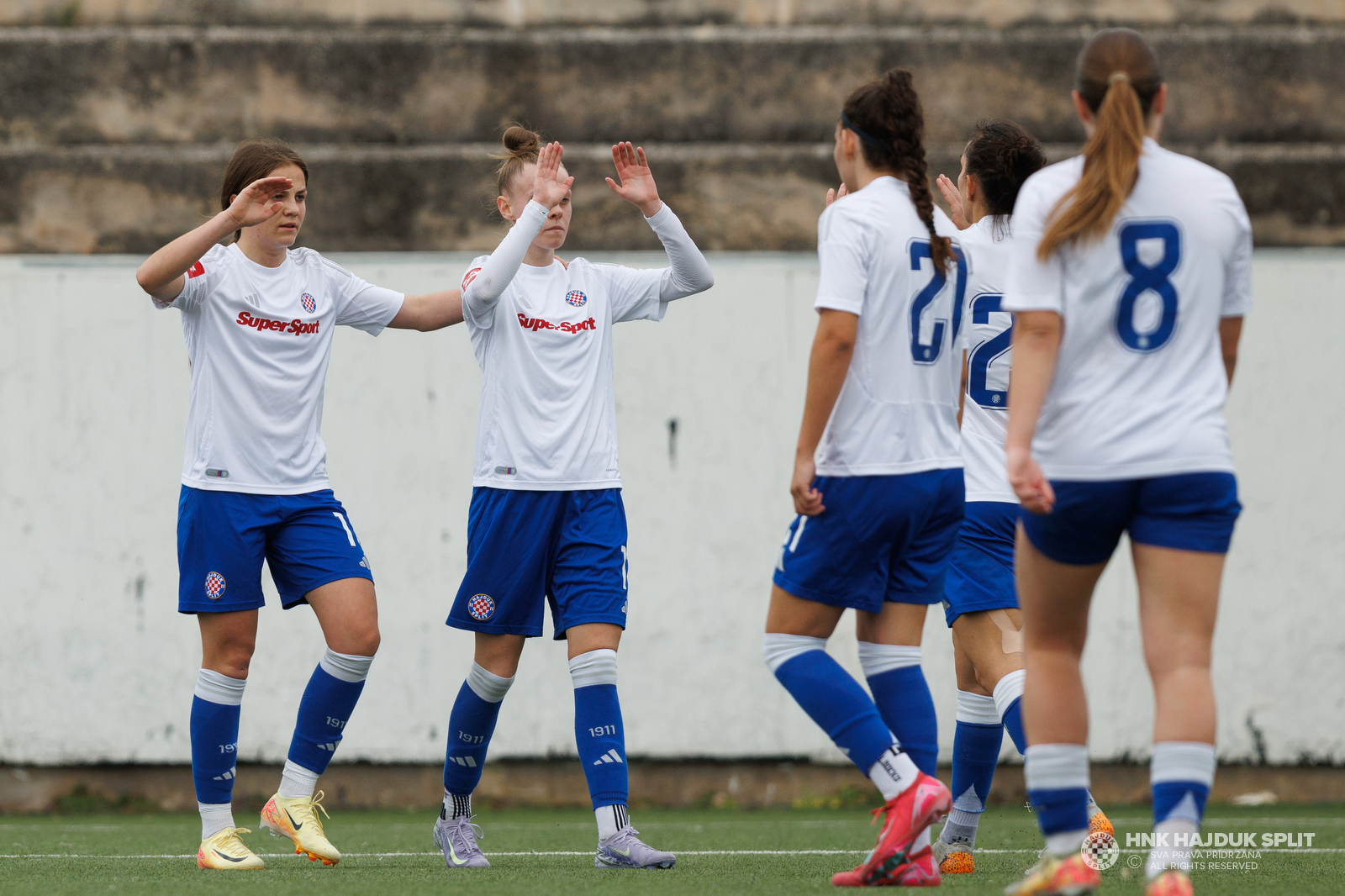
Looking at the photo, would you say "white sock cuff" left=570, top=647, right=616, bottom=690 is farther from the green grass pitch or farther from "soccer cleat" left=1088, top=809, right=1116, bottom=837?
"soccer cleat" left=1088, top=809, right=1116, bottom=837

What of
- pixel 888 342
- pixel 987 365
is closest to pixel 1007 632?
pixel 987 365

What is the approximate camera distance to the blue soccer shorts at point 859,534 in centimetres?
336

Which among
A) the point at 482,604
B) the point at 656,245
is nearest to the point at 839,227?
the point at 482,604

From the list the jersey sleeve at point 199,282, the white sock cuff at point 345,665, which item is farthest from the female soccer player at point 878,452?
the jersey sleeve at point 199,282

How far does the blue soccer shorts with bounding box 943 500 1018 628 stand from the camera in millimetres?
4090

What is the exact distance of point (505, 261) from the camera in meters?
4.16

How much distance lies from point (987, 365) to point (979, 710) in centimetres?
109

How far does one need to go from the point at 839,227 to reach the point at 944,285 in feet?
1.09

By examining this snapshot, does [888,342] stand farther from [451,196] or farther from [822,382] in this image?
[451,196]

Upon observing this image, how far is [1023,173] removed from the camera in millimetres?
4156

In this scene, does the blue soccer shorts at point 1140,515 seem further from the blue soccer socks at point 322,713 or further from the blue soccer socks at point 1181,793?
the blue soccer socks at point 322,713

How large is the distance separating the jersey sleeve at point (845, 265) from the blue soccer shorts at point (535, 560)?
1.29 meters

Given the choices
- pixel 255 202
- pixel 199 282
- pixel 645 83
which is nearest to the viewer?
pixel 255 202

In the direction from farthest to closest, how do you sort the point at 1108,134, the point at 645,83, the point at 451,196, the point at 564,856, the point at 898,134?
the point at 645,83 < the point at 451,196 < the point at 564,856 < the point at 898,134 < the point at 1108,134
